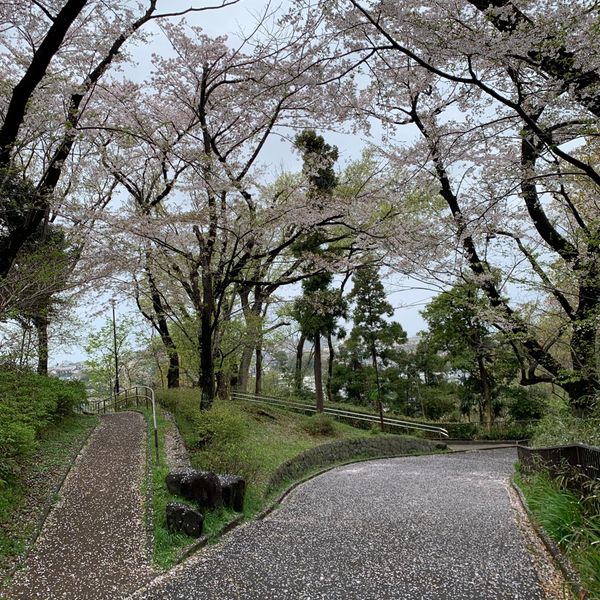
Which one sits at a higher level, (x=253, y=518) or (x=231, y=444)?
(x=231, y=444)

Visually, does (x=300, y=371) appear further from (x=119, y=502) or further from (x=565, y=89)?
(x=565, y=89)

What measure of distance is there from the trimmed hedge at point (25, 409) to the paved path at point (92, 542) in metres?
0.80

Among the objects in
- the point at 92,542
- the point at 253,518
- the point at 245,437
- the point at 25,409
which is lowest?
the point at 253,518

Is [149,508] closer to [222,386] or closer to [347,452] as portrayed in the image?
[347,452]

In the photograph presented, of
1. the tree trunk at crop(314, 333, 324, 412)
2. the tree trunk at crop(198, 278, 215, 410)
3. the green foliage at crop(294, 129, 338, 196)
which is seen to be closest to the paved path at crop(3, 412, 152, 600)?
the tree trunk at crop(198, 278, 215, 410)

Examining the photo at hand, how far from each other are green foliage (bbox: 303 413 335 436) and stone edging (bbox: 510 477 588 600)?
29.7 ft

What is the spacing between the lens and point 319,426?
14.7m

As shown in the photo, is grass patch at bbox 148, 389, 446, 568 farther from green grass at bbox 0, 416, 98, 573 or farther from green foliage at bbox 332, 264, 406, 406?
green foliage at bbox 332, 264, 406, 406

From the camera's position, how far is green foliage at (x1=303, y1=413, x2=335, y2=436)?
1460 centimetres

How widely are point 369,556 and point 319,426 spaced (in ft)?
34.4

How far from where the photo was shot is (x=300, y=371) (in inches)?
977

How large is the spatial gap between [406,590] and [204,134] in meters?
8.08

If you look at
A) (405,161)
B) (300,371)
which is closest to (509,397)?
(300,371)

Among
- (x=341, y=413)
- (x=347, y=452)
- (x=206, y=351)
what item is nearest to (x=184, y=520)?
(x=206, y=351)
